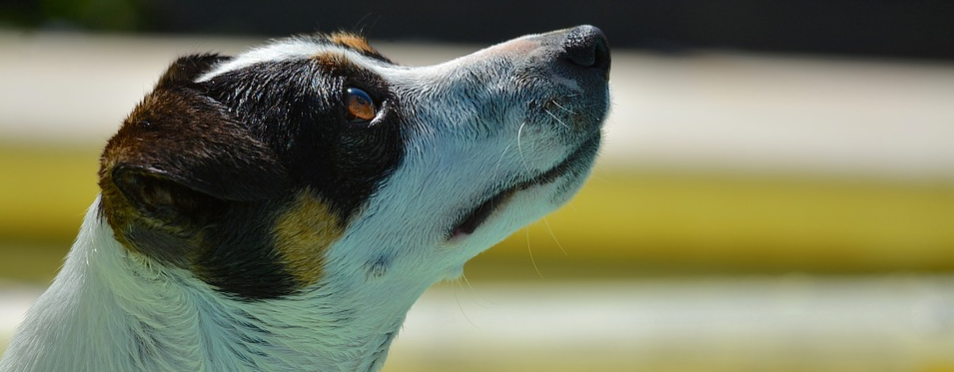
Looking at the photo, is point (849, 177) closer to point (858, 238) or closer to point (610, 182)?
point (858, 238)

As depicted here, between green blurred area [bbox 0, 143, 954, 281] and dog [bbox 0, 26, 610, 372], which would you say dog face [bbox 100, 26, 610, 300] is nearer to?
dog [bbox 0, 26, 610, 372]

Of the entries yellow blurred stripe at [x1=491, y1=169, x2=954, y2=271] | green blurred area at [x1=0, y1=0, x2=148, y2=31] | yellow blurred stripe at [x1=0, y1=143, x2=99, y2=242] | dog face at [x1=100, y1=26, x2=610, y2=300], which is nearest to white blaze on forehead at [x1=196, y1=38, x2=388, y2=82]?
dog face at [x1=100, y1=26, x2=610, y2=300]

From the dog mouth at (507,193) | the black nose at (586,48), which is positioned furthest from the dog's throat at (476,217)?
the black nose at (586,48)

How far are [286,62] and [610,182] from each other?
3.11 m

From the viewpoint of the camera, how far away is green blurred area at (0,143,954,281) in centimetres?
498

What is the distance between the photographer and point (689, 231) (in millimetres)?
5078

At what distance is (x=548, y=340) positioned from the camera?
4246 mm

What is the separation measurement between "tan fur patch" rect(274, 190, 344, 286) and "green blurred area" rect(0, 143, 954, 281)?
3.03m

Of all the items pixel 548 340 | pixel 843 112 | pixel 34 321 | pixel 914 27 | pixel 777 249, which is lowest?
pixel 34 321

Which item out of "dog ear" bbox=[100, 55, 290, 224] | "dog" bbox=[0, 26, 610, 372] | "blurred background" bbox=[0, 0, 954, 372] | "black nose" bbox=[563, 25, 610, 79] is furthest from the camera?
"blurred background" bbox=[0, 0, 954, 372]

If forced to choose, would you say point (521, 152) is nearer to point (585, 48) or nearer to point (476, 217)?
point (476, 217)

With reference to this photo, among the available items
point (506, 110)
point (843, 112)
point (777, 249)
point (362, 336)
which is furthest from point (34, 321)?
point (843, 112)

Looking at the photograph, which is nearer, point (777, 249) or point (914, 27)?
point (777, 249)

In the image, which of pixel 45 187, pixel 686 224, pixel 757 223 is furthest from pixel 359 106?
pixel 45 187
